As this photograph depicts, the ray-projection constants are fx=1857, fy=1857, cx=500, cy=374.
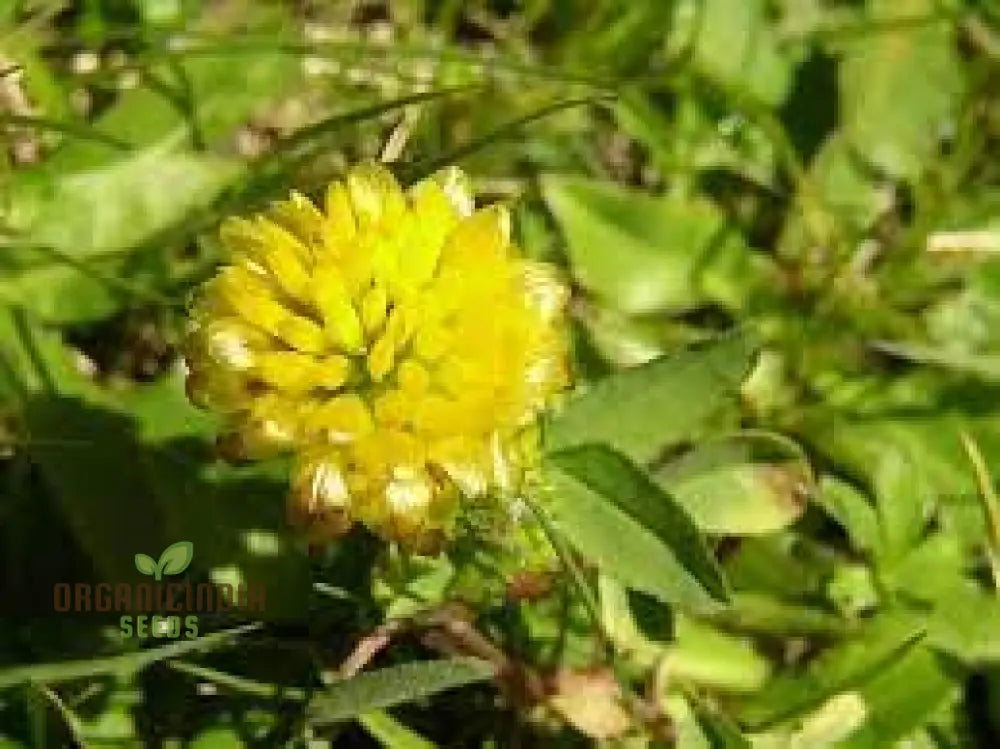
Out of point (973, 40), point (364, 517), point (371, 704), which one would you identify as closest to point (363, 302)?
point (364, 517)

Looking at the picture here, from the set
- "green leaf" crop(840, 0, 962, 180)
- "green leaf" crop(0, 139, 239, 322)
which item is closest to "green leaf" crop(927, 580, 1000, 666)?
"green leaf" crop(840, 0, 962, 180)

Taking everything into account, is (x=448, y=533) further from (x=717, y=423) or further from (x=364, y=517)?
(x=717, y=423)

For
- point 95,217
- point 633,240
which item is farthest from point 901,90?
point 95,217

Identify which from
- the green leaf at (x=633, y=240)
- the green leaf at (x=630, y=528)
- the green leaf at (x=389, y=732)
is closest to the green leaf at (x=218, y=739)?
the green leaf at (x=389, y=732)

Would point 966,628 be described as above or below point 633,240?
below

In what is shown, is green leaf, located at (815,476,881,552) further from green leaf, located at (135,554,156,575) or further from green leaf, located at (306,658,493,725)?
green leaf, located at (135,554,156,575)

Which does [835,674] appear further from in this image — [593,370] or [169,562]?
[169,562]
